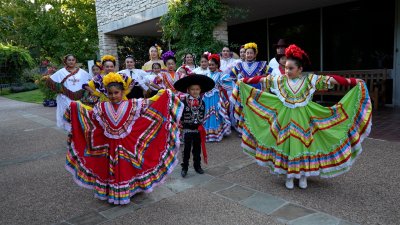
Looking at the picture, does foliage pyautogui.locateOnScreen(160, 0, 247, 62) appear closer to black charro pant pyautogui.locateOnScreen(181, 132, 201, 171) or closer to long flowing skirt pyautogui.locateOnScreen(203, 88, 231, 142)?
long flowing skirt pyautogui.locateOnScreen(203, 88, 231, 142)

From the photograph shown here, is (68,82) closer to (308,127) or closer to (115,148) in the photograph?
(115,148)

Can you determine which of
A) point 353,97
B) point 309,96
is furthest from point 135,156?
point 353,97

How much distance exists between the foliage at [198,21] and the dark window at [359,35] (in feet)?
9.39

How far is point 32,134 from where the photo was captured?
8.59 meters

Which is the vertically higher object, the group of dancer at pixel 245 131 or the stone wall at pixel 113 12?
the stone wall at pixel 113 12

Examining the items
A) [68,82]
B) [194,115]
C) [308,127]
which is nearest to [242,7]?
[68,82]

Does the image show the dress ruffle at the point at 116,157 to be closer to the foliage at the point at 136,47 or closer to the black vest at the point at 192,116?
the black vest at the point at 192,116

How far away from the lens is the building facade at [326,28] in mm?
9125

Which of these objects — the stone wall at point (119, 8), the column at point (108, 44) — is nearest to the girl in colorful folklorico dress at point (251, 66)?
the stone wall at point (119, 8)

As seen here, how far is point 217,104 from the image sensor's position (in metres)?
6.79

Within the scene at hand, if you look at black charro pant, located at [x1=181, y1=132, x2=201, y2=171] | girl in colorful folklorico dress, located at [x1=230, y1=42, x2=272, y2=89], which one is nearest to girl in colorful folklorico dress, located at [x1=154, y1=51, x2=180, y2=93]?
girl in colorful folklorico dress, located at [x1=230, y1=42, x2=272, y2=89]

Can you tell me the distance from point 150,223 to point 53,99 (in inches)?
512

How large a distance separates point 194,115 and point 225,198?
130 cm

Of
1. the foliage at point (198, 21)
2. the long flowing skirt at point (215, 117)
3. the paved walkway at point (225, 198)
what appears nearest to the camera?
the paved walkway at point (225, 198)
